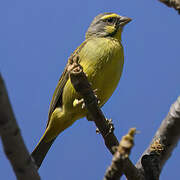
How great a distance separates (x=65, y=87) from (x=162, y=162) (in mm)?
1235

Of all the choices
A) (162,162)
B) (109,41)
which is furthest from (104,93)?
(162,162)

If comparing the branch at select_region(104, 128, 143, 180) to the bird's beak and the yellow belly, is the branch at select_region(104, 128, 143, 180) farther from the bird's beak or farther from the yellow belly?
the bird's beak

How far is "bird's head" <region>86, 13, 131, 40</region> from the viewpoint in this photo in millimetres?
4017

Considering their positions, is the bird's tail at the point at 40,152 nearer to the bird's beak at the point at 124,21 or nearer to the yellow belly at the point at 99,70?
the yellow belly at the point at 99,70

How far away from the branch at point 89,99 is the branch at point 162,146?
0.34 metres

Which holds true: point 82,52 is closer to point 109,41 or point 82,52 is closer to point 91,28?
point 109,41

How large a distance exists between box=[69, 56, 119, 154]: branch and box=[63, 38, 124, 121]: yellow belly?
2.02ft

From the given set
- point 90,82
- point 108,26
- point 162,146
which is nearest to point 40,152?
point 90,82

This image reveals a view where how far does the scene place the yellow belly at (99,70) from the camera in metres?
3.26

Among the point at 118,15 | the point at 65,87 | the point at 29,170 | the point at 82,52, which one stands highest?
the point at 118,15

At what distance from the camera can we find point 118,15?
13.9ft

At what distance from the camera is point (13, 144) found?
1643mm

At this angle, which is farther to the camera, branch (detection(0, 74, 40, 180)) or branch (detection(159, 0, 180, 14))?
branch (detection(159, 0, 180, 14))

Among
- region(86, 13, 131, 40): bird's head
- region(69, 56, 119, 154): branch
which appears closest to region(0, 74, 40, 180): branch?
region(69, 56, 119, 154): branch
